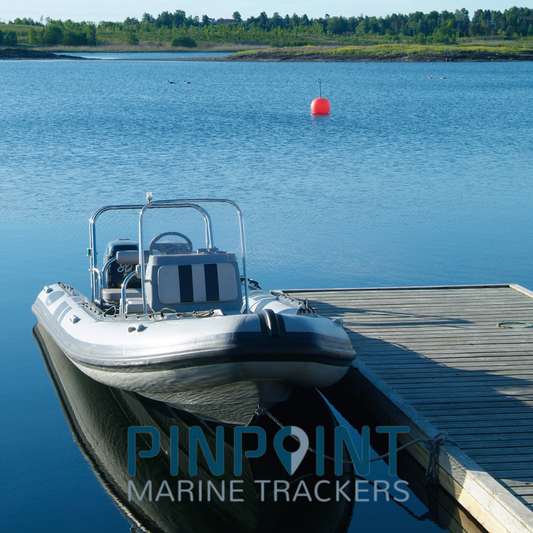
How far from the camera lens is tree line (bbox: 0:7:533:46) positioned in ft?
366

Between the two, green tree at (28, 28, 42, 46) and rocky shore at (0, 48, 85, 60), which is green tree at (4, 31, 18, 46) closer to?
green tree at (28, 28, 42, 46)

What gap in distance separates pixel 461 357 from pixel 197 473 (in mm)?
2309

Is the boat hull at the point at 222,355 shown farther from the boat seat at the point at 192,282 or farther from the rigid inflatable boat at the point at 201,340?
the boat seat at the point at 192,282

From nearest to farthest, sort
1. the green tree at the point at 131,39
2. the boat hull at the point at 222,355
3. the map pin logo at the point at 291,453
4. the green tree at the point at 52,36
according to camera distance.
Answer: the boat hull at the point at 222,355, the map pin logo at the point at 291,453, the green tree at the point at 52,36, the green tree at the point at 131,39

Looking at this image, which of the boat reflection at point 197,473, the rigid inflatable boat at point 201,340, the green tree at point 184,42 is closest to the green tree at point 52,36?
the green tree at point 184,42

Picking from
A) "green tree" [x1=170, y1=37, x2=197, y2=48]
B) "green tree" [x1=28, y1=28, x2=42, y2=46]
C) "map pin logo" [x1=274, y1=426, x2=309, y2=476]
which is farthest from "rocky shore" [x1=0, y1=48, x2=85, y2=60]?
"map pin logo" [x1=274, y1=426, x2=309, y2=476]

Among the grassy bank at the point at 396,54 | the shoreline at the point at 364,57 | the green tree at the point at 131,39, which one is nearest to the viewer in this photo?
the shoreline at the point at 364,57

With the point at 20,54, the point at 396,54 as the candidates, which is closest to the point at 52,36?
the point at 20,54

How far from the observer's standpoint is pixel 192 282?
5.68 metres

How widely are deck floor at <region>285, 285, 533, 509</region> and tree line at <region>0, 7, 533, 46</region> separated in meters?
103

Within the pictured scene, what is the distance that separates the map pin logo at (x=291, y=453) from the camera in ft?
16.5

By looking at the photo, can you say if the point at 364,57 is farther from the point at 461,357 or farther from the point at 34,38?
the point at 461,357

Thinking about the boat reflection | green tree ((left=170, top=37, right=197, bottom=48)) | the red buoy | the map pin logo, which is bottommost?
green tree ((left=170, top=37, right=197, bottom=48))

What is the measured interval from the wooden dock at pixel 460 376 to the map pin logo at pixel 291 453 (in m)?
0.60
